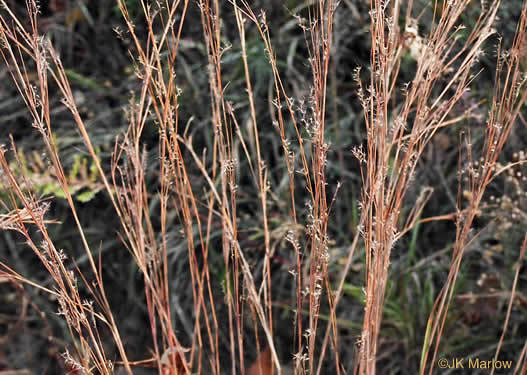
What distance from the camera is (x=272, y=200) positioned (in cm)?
185

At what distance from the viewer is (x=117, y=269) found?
6.26 feet

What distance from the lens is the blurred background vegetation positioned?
1577 millimetres

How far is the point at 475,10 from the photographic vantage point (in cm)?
181

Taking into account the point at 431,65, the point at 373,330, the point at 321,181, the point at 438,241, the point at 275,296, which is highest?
the point at 431,65

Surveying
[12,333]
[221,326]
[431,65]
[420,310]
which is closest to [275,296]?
[221,326]

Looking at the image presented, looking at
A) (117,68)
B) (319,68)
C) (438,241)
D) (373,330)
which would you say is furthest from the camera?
(117,68)

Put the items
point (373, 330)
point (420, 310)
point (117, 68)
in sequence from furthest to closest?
point (117, 68)
point (420, 310)
point (373, 330)

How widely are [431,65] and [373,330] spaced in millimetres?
439

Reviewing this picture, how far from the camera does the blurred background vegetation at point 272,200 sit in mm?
1577

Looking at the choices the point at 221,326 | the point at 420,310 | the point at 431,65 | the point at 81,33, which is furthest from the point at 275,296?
the point at 81,33

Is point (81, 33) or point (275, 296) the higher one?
point (81, 33)

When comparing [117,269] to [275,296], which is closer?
[275,296]

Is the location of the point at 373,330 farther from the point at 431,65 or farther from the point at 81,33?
the point at 81,33

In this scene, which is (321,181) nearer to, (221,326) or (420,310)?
(420,310)
